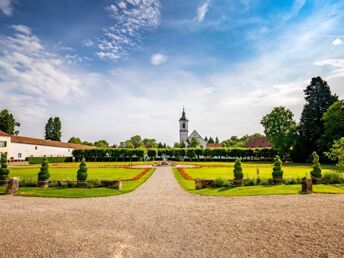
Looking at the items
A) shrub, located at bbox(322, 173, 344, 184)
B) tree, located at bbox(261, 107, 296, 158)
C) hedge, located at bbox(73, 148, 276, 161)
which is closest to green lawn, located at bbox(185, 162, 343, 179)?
shrub, located at bbox(322, 173, 344, 184)

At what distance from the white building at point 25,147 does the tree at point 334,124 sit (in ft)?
215

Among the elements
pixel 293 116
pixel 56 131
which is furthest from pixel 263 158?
pixel 56 131

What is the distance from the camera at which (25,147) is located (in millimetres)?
62656

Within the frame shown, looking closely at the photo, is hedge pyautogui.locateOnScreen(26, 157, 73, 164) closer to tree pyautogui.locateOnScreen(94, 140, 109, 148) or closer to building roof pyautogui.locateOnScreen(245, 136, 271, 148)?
building roof pyautogui.locateOnScreen(245, 136, 271, 148)

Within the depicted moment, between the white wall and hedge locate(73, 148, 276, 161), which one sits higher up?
the white wall

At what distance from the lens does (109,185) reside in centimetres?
1889

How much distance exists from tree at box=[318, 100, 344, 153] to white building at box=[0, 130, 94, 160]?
65.6 metres

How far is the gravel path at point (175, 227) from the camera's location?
286 inches

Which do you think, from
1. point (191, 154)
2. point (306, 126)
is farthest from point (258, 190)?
point (191, 154)

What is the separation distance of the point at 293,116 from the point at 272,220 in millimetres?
57508

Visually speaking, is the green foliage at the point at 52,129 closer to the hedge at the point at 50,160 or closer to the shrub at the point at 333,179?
the hedge at the point at 50,160

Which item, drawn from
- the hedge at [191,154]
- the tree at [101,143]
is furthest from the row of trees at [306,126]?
the tree at [101,143]

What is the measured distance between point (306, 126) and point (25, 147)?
216 feet

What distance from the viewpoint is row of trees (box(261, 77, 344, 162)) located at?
54188 mm
